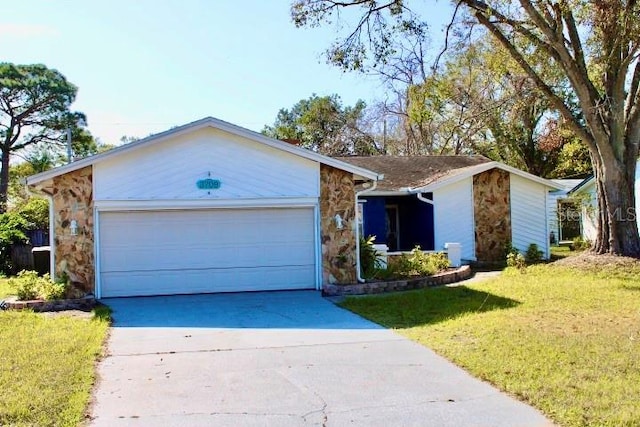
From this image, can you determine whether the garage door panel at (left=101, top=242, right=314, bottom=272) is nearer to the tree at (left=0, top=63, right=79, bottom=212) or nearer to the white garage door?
the white garage door

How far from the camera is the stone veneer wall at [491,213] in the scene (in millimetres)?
20312

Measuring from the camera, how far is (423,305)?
11.2m

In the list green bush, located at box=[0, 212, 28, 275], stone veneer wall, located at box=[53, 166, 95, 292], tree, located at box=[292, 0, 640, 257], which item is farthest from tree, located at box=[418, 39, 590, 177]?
green bush, located at box=[0, 212, 28, 275]

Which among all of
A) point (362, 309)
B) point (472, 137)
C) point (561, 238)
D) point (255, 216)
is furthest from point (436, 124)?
point (362, 309)

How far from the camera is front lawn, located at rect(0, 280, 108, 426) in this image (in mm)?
5352

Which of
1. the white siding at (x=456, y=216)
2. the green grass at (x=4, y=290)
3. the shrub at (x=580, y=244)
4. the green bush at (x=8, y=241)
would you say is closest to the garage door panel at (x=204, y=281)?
the green grass at (x=4, y=290)

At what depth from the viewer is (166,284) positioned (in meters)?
13.3

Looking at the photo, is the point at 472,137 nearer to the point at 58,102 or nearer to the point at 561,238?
the point at 561,238

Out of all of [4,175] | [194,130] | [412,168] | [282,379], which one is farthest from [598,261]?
[4,175]

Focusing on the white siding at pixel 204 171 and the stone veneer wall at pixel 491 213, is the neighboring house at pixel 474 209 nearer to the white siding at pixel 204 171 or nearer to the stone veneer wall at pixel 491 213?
the stone veneer wall at pixel 491 213

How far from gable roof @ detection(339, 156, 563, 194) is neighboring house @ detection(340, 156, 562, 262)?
0.03 metres

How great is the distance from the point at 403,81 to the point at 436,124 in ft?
63.9

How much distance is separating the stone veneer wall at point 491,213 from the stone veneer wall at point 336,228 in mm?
7865

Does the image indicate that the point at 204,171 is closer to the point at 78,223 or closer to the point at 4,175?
the point at 78,223
